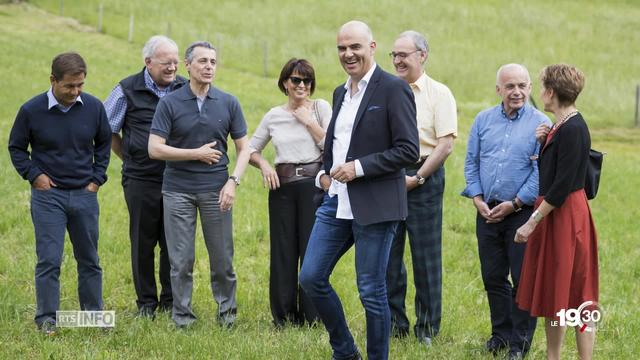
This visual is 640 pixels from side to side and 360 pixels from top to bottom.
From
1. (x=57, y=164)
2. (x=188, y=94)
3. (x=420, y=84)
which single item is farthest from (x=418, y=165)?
(x=57, y=164)

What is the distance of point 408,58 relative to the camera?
7.36 m

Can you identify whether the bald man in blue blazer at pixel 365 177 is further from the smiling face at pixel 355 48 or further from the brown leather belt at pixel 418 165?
the brown leather belt at pixel 418 165

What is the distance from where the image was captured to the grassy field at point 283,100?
282 inches

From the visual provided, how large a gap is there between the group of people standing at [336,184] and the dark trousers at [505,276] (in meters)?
0.01

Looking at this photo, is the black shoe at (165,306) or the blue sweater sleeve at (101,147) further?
the black shoe at (165,306)

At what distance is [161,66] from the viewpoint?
7.95m

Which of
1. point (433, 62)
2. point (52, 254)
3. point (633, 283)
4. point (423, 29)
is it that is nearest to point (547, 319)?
point (52, 254)

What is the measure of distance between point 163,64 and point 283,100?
16981mm

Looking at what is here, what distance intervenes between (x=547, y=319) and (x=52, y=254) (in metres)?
3.83

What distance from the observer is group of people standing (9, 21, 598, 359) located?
6.23m

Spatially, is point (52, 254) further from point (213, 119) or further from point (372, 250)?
point (372, 250)

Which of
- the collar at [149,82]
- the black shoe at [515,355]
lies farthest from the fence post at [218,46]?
the black shoe at [515,355]

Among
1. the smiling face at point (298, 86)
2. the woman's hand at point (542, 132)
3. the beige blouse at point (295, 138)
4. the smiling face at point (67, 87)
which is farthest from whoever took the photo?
the beige blouse at point (295, 138)

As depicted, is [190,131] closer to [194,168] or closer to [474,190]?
[194,168]
